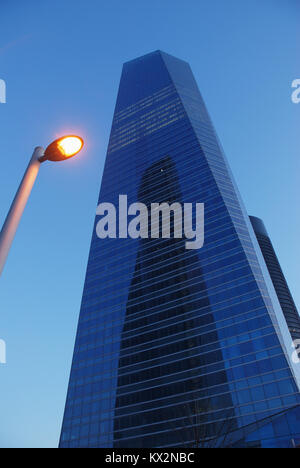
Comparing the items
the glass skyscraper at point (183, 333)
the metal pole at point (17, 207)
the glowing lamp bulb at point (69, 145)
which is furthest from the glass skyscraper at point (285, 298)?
the metal pole at point (17, 207)

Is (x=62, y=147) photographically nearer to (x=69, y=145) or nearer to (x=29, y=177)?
(x=69, y=145)

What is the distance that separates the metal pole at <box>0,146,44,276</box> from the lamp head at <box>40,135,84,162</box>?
0.57 feet

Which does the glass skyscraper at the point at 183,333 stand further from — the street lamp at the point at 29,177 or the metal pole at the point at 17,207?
the metal pole at the point at 17,207

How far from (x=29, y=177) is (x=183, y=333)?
74.7 metres

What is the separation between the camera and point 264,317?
66562 mm

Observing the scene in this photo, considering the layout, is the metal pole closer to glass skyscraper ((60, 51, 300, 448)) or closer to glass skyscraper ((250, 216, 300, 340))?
glass skyscraper ((60, 51, 300, 448))

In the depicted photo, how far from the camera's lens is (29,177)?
6254mm

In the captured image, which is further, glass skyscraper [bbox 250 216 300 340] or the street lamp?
glass skyscraper [bbox 250 216 300 340]

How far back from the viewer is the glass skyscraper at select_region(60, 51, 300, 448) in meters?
60.7

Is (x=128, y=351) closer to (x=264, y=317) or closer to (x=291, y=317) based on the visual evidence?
(x=264, y=317)

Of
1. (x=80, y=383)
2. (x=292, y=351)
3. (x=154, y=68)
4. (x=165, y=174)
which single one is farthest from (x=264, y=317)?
(x=154, y=68)

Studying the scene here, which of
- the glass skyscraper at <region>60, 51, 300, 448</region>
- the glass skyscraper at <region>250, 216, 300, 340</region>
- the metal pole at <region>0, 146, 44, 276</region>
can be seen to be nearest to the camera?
the metal pole at <region>0, 146, 44, 276</region>

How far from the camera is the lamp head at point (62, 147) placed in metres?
6.65

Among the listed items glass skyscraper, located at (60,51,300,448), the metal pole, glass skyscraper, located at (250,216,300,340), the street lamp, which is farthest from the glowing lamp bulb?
glass skyscraper, located at (250,216,300,340)
